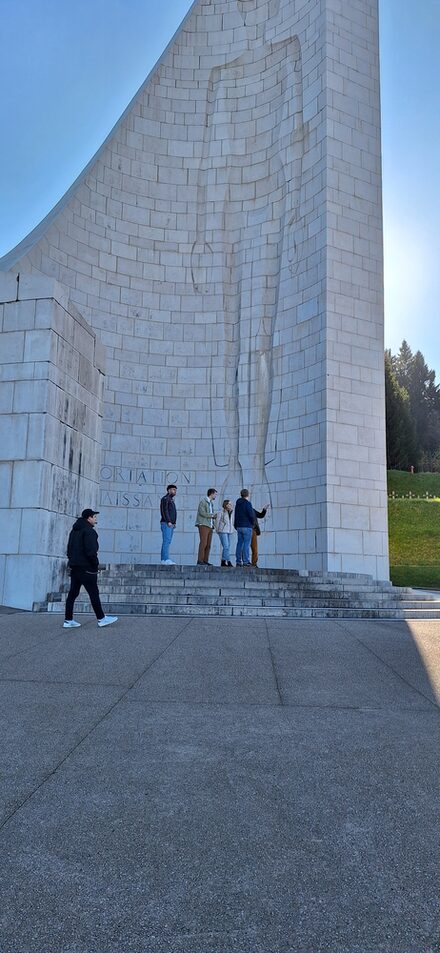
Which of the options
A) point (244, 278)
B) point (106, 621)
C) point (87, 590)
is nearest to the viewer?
point (87, 590)

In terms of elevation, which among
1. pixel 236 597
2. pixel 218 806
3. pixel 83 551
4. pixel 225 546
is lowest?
pixel 218 806

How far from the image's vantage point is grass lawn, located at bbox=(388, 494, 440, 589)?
1903 centimetres

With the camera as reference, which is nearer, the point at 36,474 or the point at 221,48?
the point at 36,474

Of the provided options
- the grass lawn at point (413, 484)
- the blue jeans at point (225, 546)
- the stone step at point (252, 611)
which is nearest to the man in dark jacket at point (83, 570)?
the stone step at point (252, 611)

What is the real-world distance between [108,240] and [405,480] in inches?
814

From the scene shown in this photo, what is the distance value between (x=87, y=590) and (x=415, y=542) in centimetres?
1884

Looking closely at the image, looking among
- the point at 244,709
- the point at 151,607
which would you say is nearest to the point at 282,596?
the point at 151,607

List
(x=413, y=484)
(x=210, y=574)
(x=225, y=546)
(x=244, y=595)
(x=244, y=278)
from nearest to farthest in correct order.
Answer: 1. (x=244, y=595)
2. (x=210, y=574)
3. (x=225, y=546)
4. (x=244, y=278)
5. (x=413, y=484)

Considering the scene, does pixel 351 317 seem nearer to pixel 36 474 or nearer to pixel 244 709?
pixel 36 474

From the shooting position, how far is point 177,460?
16.7 meters

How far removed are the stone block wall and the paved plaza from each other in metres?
3.98

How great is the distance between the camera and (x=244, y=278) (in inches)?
670

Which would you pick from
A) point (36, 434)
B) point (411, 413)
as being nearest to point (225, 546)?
point (36, 434)

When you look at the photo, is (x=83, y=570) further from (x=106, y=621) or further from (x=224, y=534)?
(x=224, y=534)
